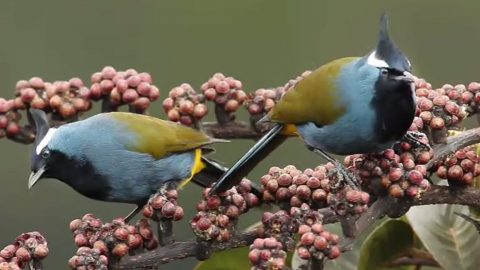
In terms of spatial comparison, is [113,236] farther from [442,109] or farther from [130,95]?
[442,109]

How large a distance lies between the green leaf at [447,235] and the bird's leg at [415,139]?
0.33 m

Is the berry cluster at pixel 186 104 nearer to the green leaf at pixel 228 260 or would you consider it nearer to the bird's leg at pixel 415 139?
the green leaf at pixel 228 260

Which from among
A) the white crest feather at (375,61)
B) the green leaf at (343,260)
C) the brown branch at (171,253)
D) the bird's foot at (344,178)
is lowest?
the green leaf at (343,260)

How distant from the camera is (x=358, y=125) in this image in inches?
121

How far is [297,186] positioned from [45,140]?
74 centimetres

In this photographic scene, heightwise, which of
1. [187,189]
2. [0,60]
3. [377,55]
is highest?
[377,55]

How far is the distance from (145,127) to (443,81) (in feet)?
8.62

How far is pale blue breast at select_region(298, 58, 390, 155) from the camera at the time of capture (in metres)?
3.02

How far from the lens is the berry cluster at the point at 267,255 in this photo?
243cm

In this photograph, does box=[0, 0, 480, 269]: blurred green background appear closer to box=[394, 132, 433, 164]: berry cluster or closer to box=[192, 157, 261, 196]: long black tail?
box=[192, 157, 261, 196]: long black tail

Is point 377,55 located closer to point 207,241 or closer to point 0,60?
point 207,241

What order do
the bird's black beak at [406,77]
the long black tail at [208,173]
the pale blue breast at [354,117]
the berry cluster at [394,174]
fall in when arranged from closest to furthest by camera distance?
1. the berry cluster at [394,174]
2. the bird's black beak at [406,77]
3. the pale blue breast at [354,117]
4. the long black tail at [208,173]

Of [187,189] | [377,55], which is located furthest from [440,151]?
[187,189]

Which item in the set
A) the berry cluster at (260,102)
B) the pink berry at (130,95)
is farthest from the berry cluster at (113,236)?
the berry cluster at (260,102)
